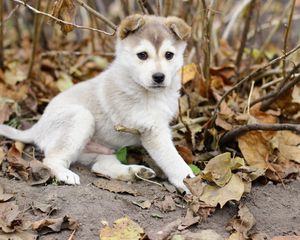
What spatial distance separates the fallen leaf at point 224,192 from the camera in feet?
13.3

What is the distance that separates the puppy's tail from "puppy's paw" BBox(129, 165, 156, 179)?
1.05 metres

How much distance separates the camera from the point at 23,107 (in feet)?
19.2

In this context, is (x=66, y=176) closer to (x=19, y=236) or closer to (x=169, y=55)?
(x=19, y=236)

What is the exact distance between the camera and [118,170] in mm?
4656

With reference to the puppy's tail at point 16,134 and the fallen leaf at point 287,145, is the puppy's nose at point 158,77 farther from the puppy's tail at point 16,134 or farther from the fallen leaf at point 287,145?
the puppy's tail at point 16,134

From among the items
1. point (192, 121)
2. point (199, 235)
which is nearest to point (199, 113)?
point (192, 121)

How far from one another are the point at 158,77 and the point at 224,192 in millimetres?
1020

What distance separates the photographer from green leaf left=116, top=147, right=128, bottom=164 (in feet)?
16.2

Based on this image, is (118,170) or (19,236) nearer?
(19,236)

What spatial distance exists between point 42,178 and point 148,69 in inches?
46.0

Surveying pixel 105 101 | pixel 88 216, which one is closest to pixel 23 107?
pixel 105 101

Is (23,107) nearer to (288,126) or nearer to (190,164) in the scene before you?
(190,164)

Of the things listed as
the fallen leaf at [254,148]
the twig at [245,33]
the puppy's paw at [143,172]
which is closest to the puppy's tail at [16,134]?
the puppy's paw at [143,172]

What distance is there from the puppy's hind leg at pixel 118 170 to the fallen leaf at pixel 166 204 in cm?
45
